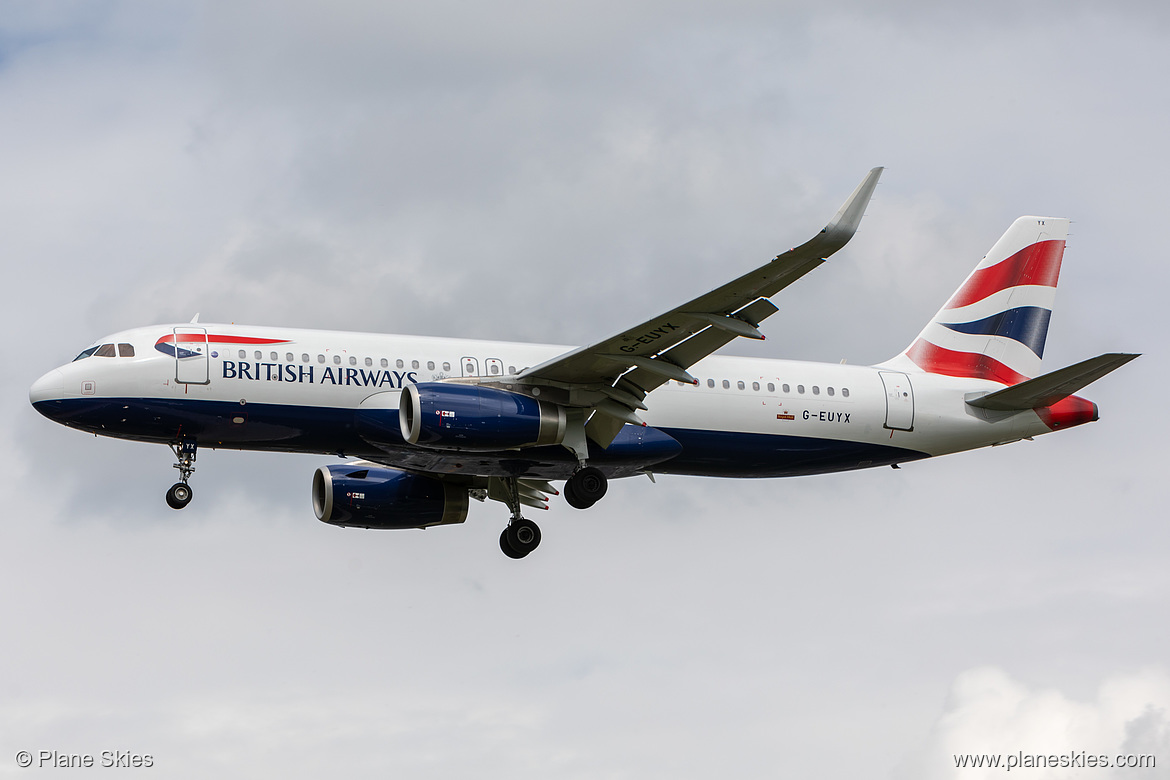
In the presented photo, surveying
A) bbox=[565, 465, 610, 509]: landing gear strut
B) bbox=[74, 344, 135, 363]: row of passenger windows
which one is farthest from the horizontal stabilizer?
bbox=[74, 344, 135, 363]: row of passenger windows

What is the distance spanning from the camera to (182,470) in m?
31.5

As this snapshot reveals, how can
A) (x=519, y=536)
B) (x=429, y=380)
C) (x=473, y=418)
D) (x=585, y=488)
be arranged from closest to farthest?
(x=473, y=418), (x=429, y=380), (x=585, y=488), (x=519, y=536)

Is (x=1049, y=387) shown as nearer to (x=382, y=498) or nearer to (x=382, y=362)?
(x=382, y=362)

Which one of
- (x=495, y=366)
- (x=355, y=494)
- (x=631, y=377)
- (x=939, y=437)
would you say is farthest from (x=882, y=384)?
(x=355, y=494)

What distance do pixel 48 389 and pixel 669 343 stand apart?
1322cm

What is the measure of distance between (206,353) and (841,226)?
14.1 meters

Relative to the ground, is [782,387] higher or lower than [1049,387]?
higher

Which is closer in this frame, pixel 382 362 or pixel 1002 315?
pixel 382 362

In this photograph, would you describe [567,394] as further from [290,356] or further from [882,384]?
[882,384]

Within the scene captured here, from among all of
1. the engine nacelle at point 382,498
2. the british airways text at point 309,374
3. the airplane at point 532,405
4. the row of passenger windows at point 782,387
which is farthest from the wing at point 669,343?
the engine nacelle at point 382,498

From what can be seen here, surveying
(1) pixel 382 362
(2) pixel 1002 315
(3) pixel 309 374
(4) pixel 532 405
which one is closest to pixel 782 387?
(4) pixel 532 405

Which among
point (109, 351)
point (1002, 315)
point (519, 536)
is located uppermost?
point (1002, 315)

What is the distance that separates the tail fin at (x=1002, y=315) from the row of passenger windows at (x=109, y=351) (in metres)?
19.2

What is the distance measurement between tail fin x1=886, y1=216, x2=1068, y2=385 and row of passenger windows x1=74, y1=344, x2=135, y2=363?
1918cm
